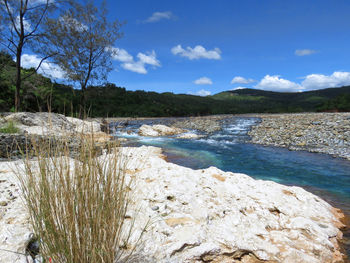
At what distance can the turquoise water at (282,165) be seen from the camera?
5820mm

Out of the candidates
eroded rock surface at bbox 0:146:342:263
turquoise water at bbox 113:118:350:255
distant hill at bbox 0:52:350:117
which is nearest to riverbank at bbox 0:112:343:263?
eroded rock surface at bbox 0:146:342:263

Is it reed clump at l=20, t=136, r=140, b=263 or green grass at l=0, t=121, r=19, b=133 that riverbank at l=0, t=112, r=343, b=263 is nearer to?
reed clump at l=20, t=136, r=140, b=263

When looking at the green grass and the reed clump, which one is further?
the green grass

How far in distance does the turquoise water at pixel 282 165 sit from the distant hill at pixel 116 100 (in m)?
5.22

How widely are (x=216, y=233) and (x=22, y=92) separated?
60.0 ft

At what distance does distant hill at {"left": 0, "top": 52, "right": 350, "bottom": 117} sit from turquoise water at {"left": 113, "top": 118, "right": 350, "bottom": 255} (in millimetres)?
5222

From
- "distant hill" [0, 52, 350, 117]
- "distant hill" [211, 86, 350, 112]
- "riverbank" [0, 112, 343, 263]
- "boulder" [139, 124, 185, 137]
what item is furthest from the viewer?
"distant hill" [211, 86, 350, 112]

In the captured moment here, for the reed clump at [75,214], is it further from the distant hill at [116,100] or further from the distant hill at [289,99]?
the distant hill at [289,99]

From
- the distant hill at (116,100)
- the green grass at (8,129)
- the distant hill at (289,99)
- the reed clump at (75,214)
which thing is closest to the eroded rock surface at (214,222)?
the reed clump at (75,214)

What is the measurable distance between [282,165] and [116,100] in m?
48.6

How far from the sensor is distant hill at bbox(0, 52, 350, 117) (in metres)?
8.11

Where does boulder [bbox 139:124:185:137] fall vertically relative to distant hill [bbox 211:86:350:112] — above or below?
below

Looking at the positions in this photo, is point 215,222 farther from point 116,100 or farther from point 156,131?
point 116,100

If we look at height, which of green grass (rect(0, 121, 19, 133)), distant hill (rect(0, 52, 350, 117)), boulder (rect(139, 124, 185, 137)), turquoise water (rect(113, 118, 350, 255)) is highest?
distant hill (rect(0, 52, 350, 117))
